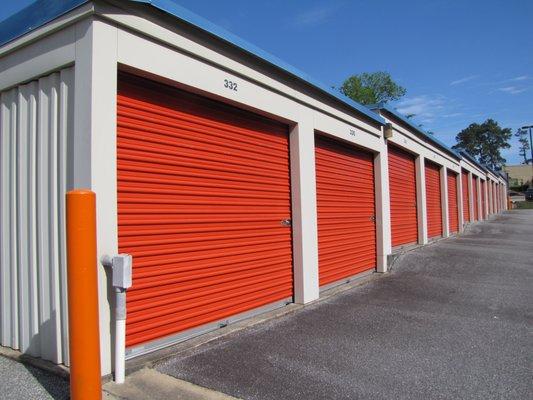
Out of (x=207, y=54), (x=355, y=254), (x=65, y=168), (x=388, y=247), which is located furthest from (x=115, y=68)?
(x=388, y=247)

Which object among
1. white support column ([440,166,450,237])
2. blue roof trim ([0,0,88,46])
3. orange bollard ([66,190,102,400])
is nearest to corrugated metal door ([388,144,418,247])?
white support column ([440,166,450,237])

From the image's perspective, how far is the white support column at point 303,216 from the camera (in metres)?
7.45

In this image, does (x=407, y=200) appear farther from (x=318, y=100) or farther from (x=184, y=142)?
(x=184, y=142)

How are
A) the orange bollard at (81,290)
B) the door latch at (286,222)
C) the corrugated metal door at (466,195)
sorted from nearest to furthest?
the orange bollard at (81,290)
the door latch at (286,222)
the corrugated metal door at (466,195)

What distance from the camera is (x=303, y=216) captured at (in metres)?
7.48

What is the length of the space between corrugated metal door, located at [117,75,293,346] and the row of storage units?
0.02 metres

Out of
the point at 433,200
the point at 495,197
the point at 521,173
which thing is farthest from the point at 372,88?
the point at 521,173

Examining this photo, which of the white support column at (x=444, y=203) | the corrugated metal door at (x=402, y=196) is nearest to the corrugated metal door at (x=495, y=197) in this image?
the white support column at (x=444, y=203)

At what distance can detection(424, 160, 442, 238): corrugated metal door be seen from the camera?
15930 millimetres

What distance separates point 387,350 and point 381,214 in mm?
5924

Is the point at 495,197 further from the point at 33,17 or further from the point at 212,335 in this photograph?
the point at 33,17

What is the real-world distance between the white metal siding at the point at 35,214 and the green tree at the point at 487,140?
107843 millimetres

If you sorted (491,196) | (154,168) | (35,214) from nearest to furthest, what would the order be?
(35,214) < (154,168) < (491,196)

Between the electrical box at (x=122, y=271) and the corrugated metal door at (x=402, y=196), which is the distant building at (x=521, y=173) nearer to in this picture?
the corrugated metal door at (x=402, y=196)
